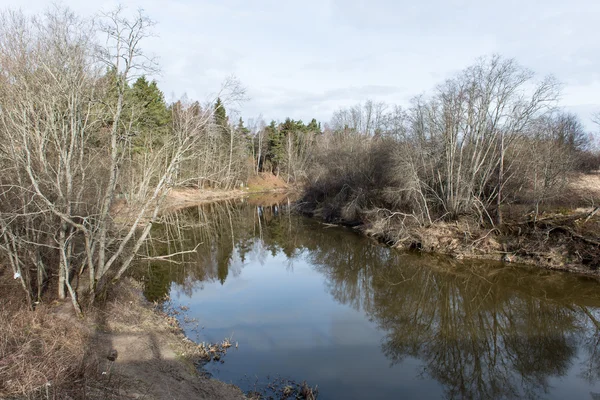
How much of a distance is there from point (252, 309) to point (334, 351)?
13.8 ft

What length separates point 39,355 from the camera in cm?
603

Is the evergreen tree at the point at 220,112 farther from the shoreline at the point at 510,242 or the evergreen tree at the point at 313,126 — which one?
the evergreen tree at the point at 313,126

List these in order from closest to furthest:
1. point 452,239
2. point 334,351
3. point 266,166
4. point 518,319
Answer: point 334,351
point 518,319
point 452,239
point 266,166

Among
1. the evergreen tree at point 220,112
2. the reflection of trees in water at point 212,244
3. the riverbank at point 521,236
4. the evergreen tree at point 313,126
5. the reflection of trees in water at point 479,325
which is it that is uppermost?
the evergreen tree at point 313,126

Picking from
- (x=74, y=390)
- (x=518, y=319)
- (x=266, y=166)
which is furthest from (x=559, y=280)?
(x=266, y=166)

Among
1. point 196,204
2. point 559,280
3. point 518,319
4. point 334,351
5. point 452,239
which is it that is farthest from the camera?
point 196,204

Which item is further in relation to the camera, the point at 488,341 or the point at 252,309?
the point at 252,309

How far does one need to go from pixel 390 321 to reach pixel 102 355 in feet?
29.9

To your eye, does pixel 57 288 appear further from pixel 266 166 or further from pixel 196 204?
pixel 266 166

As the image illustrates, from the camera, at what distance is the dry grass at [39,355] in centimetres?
496

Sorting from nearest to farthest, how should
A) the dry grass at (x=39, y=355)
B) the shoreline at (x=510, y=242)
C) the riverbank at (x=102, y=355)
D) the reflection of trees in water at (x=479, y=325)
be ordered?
the dry grass at (x=39, y=355), the riverbank at (x=102, y=355), the reflection of trees in water at (x=479, y=325), the shoreline at (x=510, y=242)

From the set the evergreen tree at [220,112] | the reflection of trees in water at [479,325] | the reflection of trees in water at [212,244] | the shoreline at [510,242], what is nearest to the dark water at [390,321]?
the reflection of trees in water at [479,325]

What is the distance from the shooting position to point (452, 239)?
21453 mm

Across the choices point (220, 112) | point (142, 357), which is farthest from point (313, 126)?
point (142, 357)
